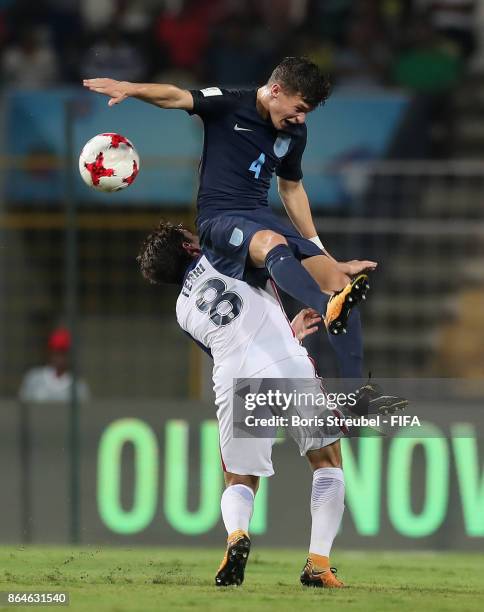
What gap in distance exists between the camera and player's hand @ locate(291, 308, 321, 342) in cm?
833

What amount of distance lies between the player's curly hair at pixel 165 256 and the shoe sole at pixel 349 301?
141 centimetres

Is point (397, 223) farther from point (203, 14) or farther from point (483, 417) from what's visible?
point (203, 14)

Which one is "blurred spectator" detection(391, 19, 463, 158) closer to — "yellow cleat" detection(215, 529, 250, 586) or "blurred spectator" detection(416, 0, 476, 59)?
"blurred spectator" detection(416, 0, 476, 59)

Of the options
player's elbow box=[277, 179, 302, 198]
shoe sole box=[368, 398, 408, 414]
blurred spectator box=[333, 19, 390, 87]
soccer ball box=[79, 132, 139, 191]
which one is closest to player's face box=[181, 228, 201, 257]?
soccer ball box=[79, 132, 139, 191]

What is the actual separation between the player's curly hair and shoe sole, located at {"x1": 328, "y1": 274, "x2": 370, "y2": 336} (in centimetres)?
141

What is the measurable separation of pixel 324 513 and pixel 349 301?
1268mm

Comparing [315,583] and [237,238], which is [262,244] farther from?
[315,583]

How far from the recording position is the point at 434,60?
50.5 ft

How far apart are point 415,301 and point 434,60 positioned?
3.77 meters

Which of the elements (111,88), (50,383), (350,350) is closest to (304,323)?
(350,350)

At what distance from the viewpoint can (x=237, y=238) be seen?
7.88 m

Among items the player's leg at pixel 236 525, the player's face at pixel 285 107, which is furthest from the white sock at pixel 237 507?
the player's face at pixel 285 107

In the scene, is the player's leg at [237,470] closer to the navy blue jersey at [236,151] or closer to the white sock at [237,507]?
the white sock at [237,507]

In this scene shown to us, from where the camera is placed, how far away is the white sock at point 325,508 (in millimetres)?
7762
